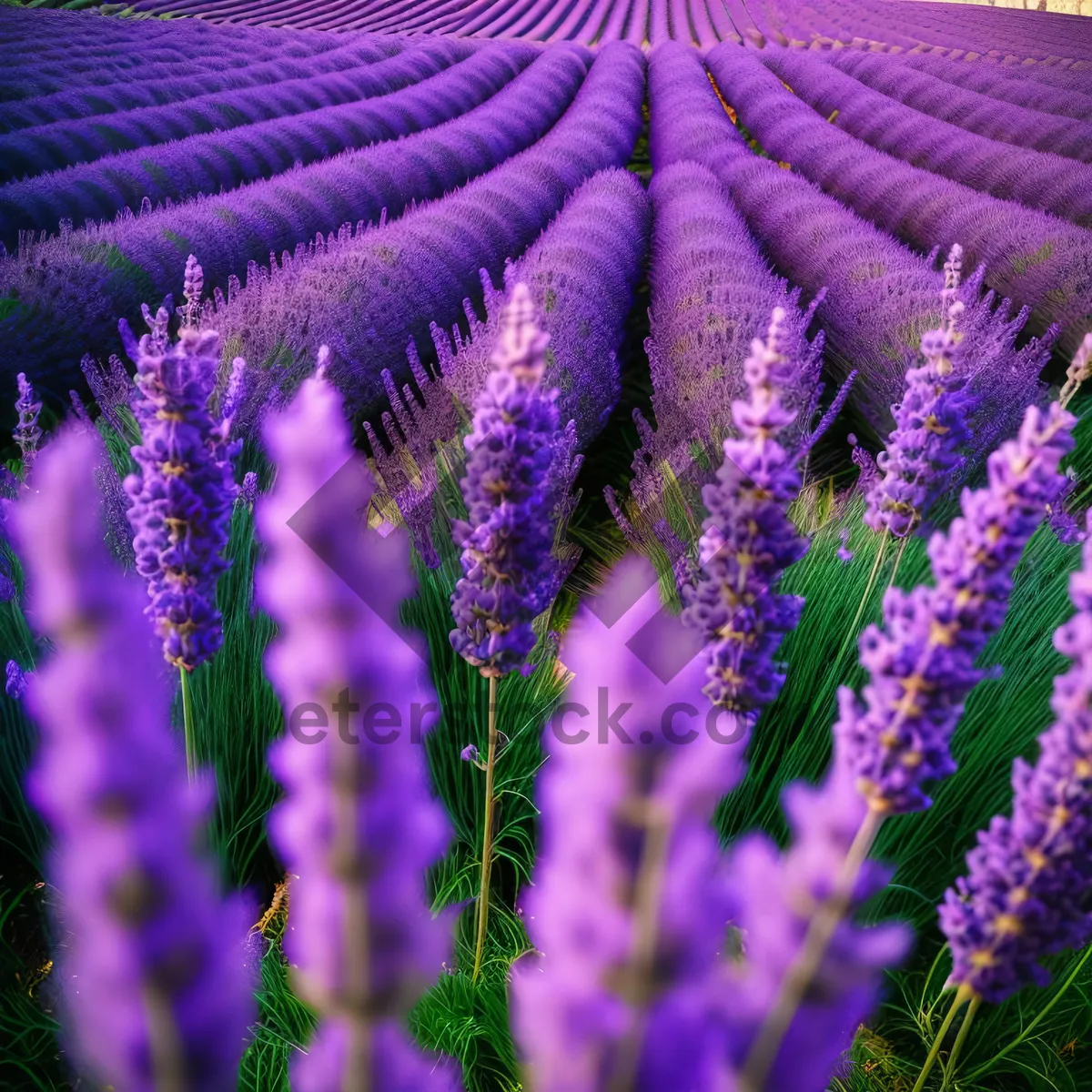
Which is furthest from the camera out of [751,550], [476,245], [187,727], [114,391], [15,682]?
[476,245]

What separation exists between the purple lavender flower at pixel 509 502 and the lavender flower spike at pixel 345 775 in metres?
0.58

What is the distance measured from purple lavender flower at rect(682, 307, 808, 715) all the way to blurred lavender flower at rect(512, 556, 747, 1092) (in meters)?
0.58

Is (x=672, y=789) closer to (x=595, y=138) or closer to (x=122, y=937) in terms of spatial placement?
(x=122, y=937)

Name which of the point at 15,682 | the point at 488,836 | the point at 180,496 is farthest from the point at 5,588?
the point at 488,836

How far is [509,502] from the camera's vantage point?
0.97m

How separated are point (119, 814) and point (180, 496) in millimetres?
785

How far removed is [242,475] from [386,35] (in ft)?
49.3

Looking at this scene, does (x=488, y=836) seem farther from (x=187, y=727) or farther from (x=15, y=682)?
(x=15, y=682)

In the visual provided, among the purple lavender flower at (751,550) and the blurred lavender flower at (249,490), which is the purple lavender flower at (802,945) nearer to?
the purple lavender flower at (751,550)

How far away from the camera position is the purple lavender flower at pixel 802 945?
1.02 feet

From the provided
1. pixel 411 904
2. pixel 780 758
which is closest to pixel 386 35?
pixel 780 758

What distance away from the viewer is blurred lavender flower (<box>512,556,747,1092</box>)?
258 mm

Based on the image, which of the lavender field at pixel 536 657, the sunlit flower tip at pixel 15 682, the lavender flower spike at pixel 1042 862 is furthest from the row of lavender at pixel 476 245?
the lavender flower spike at pixel 1042 862

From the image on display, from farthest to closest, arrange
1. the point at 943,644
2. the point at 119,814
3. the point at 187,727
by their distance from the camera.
A: the point at 187,727 < the point at 943,644 < the point at 119,814
